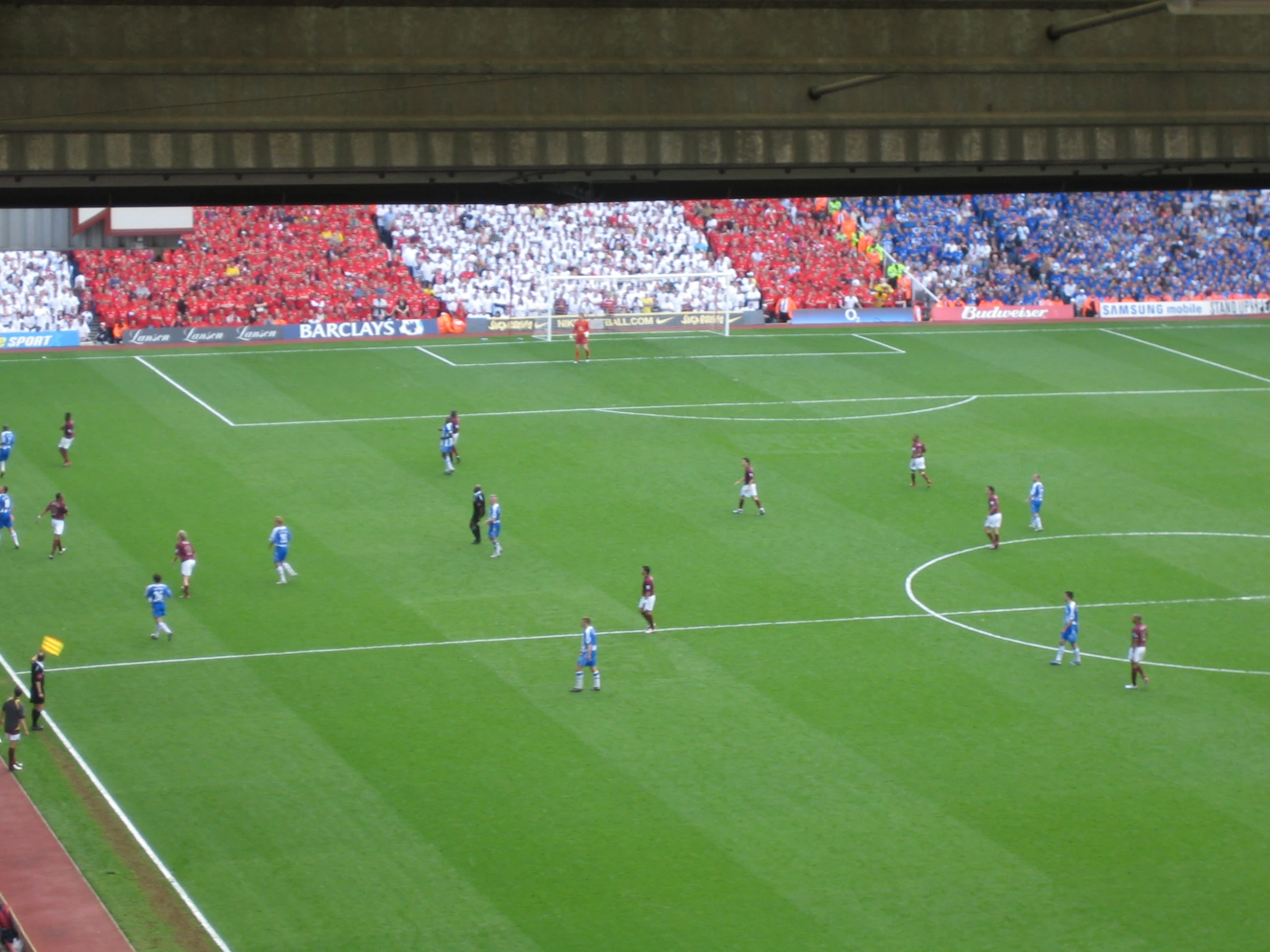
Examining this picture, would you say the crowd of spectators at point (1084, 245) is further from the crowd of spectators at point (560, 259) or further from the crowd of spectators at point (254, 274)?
the crowd of spectators at point (254, 274)

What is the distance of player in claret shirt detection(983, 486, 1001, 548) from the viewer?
43094 millimetres

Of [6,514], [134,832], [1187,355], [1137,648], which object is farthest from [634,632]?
[1187,355]

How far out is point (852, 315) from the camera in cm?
7194

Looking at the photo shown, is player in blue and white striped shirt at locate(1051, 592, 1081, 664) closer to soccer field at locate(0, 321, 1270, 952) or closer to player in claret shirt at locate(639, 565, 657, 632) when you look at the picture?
soccer field at locate(0, 321, 1270, 952)

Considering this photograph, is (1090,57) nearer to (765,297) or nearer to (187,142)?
(187,142)

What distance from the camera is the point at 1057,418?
57.1 metres

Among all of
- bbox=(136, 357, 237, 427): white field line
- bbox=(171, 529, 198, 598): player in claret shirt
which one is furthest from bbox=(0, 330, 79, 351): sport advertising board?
bbox=(171, 529, 198, 598): player in claret shirt

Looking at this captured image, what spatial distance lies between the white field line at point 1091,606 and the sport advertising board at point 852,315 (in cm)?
2750

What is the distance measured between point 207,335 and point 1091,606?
3516 cm

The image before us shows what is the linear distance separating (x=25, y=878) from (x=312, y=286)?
43.1 metres

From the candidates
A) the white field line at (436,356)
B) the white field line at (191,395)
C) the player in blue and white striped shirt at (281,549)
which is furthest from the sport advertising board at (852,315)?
the player in blue and white striped shirt at (281,549)

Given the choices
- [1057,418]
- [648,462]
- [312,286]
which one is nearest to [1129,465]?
[1057,418]

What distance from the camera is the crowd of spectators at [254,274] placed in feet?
215

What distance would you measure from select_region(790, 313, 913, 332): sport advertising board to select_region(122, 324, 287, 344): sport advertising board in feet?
64.4
